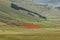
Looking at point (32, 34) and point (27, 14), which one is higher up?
point (27, 14)

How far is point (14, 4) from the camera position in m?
4.16

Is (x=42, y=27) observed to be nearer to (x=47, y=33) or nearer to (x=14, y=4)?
(x=47, y=33)

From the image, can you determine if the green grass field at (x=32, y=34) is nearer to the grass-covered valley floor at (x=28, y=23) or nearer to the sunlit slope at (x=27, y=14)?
the grass-covered valley floor at (x=28, y=23)

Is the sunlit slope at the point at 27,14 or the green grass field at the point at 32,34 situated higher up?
the sunlit slope at the point at 27,14

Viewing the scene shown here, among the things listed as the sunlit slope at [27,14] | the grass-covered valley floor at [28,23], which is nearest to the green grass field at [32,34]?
the grass-covered valley floor at [28,23]

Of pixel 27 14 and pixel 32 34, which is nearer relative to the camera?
pixel 32 34

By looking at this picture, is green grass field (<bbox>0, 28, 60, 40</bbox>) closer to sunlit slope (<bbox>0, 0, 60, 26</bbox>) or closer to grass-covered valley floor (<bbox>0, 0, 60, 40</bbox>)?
grass-covered valley floor (<bbox>0, 0, 60, 40</bbox>)

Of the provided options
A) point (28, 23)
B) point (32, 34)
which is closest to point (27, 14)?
point (28, 23)

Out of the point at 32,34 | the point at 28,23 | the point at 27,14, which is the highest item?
the point at 27,14

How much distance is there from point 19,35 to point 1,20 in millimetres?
444

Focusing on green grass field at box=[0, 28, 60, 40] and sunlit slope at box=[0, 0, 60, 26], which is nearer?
green grass field at box=[0, 28, 60, 40]

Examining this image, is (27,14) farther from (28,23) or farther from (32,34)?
(32,34)

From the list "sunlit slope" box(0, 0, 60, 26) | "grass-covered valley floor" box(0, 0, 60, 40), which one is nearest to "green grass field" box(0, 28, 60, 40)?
"grass-covered valley floor" box(0, 0, 60, 40)

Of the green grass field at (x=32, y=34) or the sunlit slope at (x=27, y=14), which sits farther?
the sunlit slope at (x=27, y=14)
